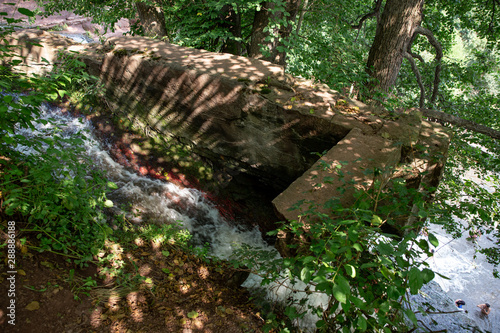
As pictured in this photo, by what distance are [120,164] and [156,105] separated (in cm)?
116

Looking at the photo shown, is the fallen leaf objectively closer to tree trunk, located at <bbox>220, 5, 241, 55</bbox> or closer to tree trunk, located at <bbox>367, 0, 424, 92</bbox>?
tree trunk, located at <bbox>367, 0, 424, 92</bbox>

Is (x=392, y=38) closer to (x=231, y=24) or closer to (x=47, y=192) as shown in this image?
(x=231, y=24)

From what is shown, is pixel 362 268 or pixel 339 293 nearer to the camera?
pixel 339 293

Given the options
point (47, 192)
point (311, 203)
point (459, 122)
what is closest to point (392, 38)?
point (459, 122)

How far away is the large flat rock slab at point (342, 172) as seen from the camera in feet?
9.11

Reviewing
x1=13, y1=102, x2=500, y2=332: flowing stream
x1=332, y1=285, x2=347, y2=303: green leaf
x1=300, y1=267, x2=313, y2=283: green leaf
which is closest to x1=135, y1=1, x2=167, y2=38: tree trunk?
x1=13, y1=102, x2=500, y2=332: flowing stream

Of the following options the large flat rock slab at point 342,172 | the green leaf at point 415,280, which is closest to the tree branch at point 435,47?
the large flat rock slab at point 342,172

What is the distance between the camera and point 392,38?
5617 mm

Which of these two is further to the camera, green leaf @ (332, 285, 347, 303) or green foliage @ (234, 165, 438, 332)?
green foliage @ (234, 165, 438, 332)

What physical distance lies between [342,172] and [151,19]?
673 cm

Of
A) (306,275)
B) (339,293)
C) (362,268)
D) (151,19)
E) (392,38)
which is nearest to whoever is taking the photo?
(339,293)

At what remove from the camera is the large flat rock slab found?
9.11 feet

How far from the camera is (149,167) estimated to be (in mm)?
4680

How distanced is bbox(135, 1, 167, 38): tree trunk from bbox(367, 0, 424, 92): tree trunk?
5.04 meters
